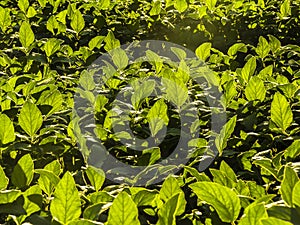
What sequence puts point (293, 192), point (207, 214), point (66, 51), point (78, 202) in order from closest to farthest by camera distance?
point (293, 192) → point (78, 202) → point (207, 214) → point (66, 51)

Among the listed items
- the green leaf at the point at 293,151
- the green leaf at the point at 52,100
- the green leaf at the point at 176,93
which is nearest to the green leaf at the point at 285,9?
the green leaf at the point at 176,93

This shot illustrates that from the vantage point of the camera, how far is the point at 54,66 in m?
3.98

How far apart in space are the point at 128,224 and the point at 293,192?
41cm

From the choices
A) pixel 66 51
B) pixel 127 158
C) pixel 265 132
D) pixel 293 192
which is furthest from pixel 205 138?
pixel 66 51

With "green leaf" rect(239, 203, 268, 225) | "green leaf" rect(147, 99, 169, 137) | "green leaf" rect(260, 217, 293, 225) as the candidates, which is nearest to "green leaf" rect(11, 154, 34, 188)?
"green leaf" rect(147, 99, 169, 137)

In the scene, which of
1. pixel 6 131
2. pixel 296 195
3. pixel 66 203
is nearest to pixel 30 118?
pixel 6 131

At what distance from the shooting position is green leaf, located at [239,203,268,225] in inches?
55.9

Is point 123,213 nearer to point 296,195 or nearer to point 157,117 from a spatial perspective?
point 296,195

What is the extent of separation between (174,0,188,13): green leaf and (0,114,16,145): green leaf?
124 inches

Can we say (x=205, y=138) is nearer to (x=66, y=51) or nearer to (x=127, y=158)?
(x=127, y=158)

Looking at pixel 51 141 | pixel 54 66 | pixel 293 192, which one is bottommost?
pixel 54 66

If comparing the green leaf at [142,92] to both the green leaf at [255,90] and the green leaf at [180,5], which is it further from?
the green leaf at [180,5]

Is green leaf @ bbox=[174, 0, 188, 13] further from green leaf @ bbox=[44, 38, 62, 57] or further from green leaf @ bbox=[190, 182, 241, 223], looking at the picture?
green leaf @ bbox=[190, 182, 241, 223]

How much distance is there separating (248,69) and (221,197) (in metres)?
1.67
